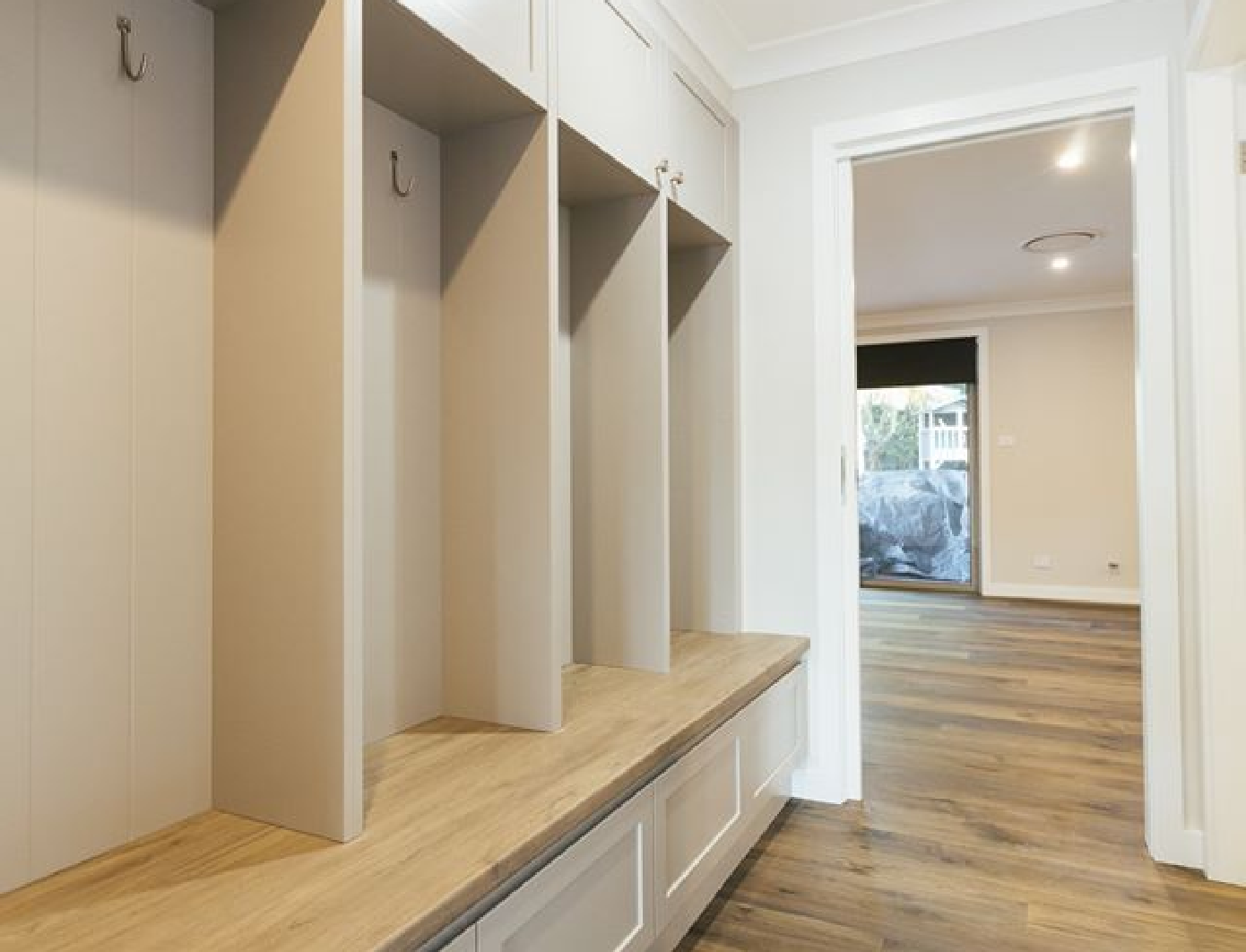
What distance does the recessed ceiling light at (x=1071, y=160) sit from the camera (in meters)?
3.67

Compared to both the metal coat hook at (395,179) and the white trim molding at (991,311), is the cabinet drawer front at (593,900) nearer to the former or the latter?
the metal coat hook at (395,179)

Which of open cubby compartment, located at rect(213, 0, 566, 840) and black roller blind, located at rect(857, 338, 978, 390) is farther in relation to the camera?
black roller blind, located at rect(857, 338, 978, 390)

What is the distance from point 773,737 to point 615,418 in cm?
102

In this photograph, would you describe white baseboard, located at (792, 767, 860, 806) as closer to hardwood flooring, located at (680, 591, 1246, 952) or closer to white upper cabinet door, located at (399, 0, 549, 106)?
hardwood flooring, located at (680, 591, 1246, 952)

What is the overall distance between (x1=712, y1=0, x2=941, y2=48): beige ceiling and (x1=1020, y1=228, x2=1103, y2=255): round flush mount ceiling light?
3038mm

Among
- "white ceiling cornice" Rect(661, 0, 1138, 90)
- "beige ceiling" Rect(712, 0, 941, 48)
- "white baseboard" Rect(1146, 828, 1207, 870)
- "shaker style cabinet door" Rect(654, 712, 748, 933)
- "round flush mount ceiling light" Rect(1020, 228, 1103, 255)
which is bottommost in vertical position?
"white baseboard" Rect(1146, 828, 1207, 870)

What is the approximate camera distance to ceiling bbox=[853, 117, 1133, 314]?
3.67 meters

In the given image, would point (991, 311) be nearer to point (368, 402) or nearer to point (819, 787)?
point (819, 787)

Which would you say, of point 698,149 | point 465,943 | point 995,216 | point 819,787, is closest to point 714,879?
point 819,787

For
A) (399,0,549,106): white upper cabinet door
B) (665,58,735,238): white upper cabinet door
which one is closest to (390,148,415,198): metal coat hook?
(399,0,549,106): white upper cabinet door

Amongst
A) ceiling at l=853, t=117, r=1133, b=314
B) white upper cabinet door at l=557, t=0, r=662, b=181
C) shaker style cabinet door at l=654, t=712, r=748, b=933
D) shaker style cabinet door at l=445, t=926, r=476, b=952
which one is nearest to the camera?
shaker style cabinet door at l=445, t=926, r=476, b=952

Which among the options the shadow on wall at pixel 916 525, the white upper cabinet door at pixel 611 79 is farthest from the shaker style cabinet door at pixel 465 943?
the shadow on wall at pixel 916 525

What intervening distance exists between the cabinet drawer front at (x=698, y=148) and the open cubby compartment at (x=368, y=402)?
2.47 feet

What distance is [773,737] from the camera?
7.66 feet
